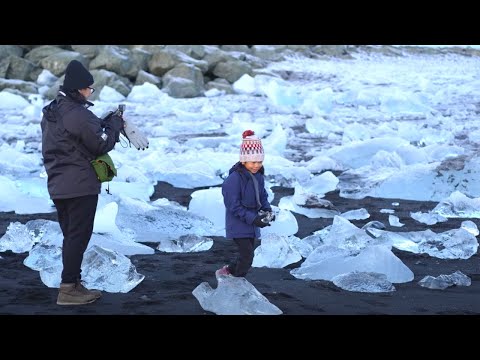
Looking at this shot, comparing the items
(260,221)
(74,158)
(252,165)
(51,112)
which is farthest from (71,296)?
(252,165)

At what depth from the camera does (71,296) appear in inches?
181

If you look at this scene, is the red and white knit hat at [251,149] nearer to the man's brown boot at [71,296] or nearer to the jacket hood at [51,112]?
the jacket hood at [51,112]

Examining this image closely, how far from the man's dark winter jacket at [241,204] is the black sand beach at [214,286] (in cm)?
43

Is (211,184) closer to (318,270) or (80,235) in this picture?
(318,270)

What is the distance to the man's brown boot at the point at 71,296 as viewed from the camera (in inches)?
181

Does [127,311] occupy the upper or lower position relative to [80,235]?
lower

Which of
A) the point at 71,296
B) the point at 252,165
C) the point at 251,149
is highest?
the point at 251,149

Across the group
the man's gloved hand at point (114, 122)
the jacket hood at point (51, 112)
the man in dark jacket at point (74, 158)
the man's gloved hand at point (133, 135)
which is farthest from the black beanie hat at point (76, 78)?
the man's gloved hand at point (133, 135)

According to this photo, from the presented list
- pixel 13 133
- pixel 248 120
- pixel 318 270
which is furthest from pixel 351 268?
pixel 248 120

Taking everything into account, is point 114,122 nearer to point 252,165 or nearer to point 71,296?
point 252,165

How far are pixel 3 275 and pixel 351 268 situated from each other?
7.28ft

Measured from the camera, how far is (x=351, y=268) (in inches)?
211

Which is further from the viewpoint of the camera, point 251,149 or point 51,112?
point 251,149

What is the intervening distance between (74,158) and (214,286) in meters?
1.19
